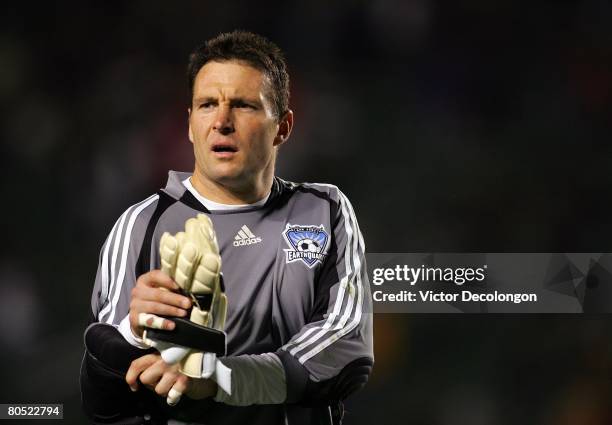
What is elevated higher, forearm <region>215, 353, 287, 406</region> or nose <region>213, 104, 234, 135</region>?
nose <region>213, 104, 234, 135</region>

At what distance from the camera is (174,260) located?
1.47 meters

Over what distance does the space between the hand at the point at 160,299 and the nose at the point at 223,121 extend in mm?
412

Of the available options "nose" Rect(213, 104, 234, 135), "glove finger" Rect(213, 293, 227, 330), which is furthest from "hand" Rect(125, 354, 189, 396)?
"nose" Rect(213, 104, 234, 135)

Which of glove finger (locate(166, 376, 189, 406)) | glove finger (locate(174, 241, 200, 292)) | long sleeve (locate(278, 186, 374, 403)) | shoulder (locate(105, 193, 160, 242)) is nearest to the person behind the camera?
glove finger (locate(174, 241, 200, 292))

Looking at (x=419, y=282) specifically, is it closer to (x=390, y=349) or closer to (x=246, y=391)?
(x=390, y=349)

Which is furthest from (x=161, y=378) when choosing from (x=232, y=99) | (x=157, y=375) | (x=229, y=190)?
(x=232, y=99)

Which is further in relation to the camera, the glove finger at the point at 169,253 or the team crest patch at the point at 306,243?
the team crest patch at the point at 306,243

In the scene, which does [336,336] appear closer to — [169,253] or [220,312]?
[220,312]

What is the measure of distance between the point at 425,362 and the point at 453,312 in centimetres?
20

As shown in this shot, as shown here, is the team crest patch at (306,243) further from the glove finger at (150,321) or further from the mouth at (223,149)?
the glove finger at (150,321)

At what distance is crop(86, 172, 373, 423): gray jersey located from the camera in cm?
181

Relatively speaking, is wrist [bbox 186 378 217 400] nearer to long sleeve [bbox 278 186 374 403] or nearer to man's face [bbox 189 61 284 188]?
long sleeve [bbox 278 186 374 403]

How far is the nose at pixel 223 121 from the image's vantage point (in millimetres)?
1810

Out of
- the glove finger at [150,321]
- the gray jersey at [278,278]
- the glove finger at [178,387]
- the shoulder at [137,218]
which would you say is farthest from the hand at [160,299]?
the shoulder at [137,218]
